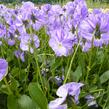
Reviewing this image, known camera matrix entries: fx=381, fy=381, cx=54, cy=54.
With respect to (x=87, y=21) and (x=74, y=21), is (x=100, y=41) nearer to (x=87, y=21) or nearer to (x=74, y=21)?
(x=87, y=21)

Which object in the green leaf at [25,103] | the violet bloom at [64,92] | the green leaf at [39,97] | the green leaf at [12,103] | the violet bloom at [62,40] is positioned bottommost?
the green leaf at [25,103]

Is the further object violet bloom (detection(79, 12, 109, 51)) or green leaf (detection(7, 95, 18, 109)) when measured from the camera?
violet bloom (detection(79, 12, 109, 51))

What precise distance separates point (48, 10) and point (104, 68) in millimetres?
534

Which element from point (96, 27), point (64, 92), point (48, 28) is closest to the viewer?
point (64, 92)

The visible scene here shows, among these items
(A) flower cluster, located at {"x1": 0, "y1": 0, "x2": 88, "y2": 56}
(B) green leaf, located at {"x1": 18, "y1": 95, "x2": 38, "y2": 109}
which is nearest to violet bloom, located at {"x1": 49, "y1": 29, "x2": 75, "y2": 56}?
(A) flower cluster, located at {"x1": 0, "y1": 0, "x2": 88, "y2": 56}

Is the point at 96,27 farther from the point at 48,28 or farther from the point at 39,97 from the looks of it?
the point at 48,28

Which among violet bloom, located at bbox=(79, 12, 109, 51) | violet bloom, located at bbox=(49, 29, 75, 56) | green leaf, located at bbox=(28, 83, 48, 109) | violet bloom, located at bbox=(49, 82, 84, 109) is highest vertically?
violet bloom, located at bbox=(79, 12, 109, 51)

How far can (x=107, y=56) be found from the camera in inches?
42.1

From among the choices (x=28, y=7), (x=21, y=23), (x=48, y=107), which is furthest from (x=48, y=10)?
(x=48, y=107)

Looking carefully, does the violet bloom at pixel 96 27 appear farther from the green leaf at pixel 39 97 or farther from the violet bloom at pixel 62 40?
the green leaf at pixel 39 97

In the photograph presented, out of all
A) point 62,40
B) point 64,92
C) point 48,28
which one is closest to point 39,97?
point 64,92

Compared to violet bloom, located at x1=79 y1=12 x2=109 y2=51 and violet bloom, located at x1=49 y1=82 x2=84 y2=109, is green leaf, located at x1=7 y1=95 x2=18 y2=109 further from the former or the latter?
violet bloom, located at x1=79 y1=12 x2=109 y2=51

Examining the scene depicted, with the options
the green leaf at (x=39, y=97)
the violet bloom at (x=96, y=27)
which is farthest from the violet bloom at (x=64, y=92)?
the violet bloom at (x=96, y=27)

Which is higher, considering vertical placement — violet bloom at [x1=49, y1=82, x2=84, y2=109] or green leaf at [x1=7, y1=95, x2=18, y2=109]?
violet bloom at [x1=49, y1=82, x2=84, y2=109]
